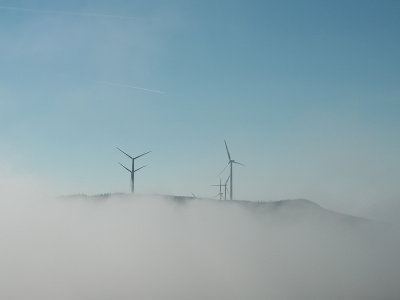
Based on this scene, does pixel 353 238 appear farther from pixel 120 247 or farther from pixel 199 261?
pixel 120 247

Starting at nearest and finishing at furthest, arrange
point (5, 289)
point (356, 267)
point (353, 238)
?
point (5, 289) < point (356, 267) < point (353, 238)

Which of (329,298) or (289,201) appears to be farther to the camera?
(289,201)

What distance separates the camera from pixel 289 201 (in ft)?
474

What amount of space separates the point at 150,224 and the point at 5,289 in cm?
3364

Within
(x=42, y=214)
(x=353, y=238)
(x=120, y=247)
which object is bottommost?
(x=353, y=238)

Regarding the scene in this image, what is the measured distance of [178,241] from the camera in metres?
64.8

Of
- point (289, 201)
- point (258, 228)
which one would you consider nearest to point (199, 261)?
point (258, 228)

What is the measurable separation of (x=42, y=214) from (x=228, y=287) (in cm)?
2568

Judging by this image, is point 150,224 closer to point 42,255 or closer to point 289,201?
point 42,255

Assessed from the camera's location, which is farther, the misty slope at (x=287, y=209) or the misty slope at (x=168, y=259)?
the misty slope at (x=287, y=209)

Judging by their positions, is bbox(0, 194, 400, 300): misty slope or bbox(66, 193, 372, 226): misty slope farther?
bbox(66, 193, 372, 226): misty slope

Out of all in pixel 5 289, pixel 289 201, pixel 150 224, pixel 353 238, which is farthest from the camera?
pixel 289 201

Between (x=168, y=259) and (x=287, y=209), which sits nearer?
(x=168, y=259)

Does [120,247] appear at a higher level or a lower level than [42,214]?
lower
